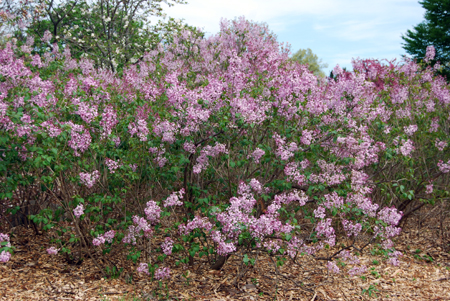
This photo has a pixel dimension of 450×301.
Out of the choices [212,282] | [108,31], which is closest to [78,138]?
[212,282]

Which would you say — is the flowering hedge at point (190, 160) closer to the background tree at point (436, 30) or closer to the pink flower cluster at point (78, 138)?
the pink flower cluster at point (78, 138)

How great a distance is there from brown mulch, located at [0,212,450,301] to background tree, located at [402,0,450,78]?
21.5 meters

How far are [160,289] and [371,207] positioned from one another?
2.44 m

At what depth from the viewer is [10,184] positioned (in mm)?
3920

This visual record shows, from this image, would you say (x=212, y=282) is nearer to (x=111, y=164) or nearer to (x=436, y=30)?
(x=111, y=164)

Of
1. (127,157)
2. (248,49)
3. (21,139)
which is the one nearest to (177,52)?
(248,49)

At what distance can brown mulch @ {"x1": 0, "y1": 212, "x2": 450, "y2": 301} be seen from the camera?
4.01 metres

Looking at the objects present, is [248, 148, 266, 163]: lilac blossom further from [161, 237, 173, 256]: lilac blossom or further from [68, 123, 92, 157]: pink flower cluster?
[68, 123, 92, 157]: pink flower cluster

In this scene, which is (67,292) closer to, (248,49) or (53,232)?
(53,232)

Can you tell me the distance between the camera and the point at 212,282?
4.27 metres

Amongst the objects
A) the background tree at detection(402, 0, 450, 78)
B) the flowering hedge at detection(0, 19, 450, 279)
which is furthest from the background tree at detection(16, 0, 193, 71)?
the background tree at detection(402, 0, 450, 78)

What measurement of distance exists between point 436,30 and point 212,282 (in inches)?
988

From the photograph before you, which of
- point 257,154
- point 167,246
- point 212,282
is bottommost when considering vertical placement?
→ point 212,282

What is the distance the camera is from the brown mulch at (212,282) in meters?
4.01
